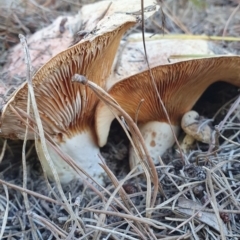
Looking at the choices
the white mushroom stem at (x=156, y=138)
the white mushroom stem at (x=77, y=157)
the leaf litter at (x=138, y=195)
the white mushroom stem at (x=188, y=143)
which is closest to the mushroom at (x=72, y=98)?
the white mushroom stem at (x=77, y=157)

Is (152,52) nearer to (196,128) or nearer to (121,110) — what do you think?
(196,128)

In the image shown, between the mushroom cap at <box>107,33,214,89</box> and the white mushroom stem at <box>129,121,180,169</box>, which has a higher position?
the mushroom cap at <box>107,33,214,89</box>

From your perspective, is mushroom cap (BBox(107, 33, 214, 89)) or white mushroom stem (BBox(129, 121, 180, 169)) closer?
mushroom cap (BBox(107, 33, 214, 89))

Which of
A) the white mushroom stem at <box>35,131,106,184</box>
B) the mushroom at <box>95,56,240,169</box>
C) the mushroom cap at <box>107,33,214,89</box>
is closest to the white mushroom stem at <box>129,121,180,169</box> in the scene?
the mushroom at <box>95,56,240,169</box>

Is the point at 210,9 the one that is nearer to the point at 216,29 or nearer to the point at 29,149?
the point at 216,29

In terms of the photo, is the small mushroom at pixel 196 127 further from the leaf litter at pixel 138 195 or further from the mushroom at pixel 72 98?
the mushroom at pixel 72 98

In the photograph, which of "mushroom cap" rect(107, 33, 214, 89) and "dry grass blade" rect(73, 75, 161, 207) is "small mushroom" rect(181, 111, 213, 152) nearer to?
"mushroom cap" rect(107, 33, 214, 89)
